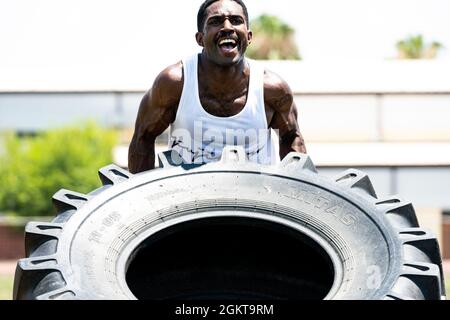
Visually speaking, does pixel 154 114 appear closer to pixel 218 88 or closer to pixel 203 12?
pixel 218 88

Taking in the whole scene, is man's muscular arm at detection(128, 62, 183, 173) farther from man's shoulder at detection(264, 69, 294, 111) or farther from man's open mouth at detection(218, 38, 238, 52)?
man's shoulder at detection(264, 69, 294, 111)

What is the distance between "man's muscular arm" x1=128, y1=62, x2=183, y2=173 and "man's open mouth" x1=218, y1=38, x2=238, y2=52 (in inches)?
10.3

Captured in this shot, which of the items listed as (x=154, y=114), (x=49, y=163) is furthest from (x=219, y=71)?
(x=49, y=163)

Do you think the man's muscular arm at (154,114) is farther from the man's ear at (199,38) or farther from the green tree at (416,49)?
the green tree at (416,49)

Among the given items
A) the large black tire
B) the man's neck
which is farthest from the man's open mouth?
the large black tire

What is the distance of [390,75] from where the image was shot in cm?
3416

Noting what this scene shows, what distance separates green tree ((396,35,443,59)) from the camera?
47.2 meters

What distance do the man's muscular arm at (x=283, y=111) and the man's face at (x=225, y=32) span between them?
25 centimetres

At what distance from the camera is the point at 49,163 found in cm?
3541

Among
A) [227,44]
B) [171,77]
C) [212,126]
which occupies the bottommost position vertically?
[212,126]

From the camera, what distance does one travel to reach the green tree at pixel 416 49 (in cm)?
4725

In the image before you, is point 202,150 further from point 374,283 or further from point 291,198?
point 374,283

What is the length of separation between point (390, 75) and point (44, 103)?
1086 cm

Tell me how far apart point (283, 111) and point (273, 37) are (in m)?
44.9
